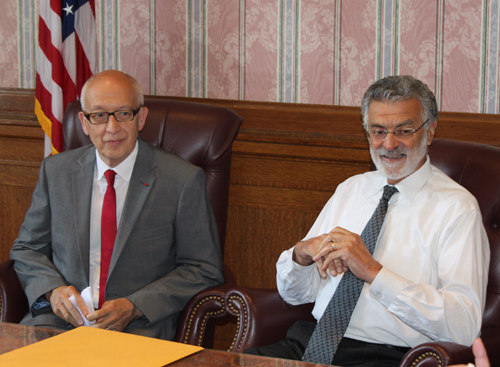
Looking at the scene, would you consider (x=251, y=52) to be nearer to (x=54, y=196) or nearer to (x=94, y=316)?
(x=54, y=196)

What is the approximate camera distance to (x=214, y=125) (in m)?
2.64

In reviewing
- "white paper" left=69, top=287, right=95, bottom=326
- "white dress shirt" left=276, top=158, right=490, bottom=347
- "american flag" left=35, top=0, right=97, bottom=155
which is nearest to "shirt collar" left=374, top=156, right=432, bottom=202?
"white dress shirt" left=276, top=158, right=490, bottom=347

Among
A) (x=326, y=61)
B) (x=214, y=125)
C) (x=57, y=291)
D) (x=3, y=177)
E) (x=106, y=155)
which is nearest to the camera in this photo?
(x=57, y=291)

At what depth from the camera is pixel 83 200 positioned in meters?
2.40

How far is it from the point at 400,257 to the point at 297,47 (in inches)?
61.1

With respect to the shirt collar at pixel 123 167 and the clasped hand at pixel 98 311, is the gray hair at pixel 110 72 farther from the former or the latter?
the clasped hand at pixel 98 311

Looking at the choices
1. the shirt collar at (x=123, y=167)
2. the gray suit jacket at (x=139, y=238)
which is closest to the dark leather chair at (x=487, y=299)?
the gray suit jacket at (x=139, y=238)

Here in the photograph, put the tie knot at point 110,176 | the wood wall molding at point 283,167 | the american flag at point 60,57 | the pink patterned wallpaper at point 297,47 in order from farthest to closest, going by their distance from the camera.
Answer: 1. the american flag at point 60,57
2. the wood wall molding at point 283,167
3. the pink patterned wallpaper at point 297,47
4. the tie knot at point 110,176

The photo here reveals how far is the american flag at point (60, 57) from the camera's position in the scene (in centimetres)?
328

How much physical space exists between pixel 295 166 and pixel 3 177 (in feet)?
6.29

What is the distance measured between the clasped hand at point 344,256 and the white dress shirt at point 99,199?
88 centimetres

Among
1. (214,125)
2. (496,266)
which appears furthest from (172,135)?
(496,266)

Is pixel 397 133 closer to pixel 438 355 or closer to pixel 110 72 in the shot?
pixel 438 355

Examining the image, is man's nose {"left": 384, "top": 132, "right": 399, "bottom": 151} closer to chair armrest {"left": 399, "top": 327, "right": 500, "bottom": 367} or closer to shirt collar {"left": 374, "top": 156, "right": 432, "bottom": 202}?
shirt collar {"left": 374, "top": 156, "right": 432, "bottom": 202}
